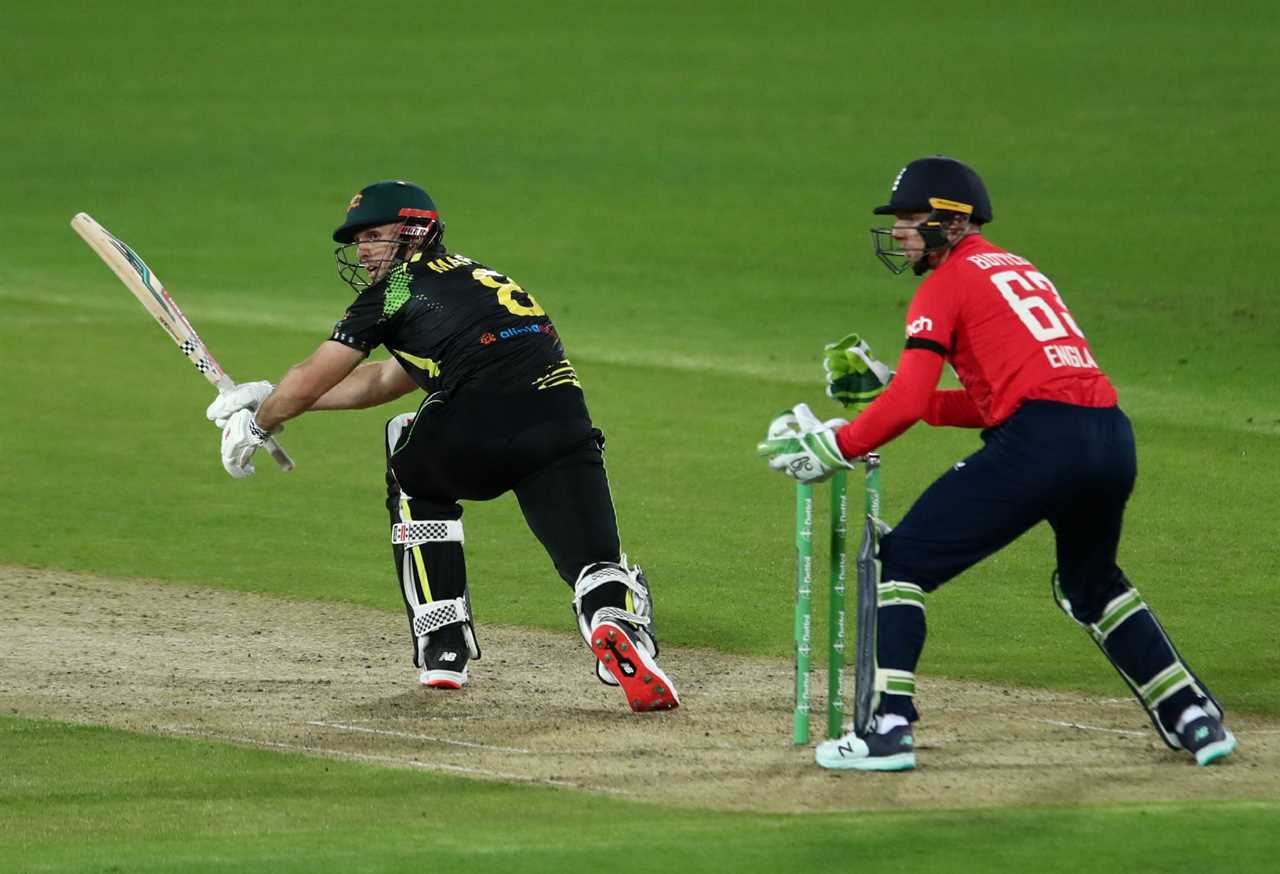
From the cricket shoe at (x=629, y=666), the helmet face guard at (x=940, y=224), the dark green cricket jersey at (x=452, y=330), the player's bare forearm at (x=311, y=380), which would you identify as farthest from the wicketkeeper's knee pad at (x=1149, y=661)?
the player's bare forearm at (x=311, y=380)

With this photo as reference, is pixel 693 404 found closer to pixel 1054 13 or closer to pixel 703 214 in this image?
pixel 703 214

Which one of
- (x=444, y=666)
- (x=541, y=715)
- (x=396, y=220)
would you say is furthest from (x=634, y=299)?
(x=541, y=715)

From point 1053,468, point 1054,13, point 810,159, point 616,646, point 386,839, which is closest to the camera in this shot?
point 386,839

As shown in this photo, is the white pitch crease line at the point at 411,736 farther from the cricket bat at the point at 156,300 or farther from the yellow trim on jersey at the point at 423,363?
the cricket bat at the point at 156,300

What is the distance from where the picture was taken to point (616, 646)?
761cm

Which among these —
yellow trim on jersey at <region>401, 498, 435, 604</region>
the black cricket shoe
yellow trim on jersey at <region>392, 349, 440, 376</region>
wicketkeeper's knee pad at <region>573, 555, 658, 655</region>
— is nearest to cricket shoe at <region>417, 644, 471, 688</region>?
the black cricket shoe

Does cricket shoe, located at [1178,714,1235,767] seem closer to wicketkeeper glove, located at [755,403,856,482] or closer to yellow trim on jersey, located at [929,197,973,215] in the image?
wicketkeeper glove, located at [755,403,856,482]

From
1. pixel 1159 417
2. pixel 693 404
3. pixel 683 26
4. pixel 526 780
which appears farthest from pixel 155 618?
pixel 683 26

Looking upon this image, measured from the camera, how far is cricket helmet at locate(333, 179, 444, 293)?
8.10 m

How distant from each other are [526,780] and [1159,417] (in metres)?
9.01

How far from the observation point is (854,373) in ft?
22.8

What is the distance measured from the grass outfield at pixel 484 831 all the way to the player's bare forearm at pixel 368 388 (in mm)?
2116

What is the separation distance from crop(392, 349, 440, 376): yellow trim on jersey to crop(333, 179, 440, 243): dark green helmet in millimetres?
519

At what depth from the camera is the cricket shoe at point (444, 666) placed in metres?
8.08
